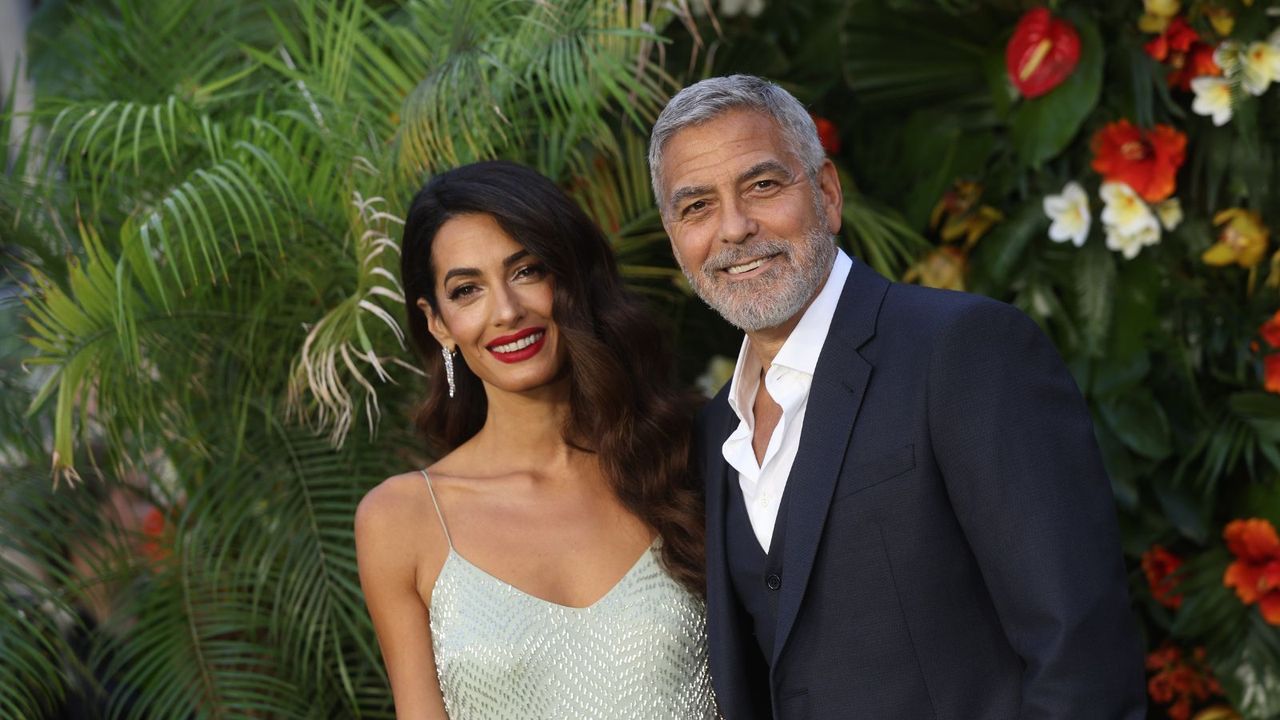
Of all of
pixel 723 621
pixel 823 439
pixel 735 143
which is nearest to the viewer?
pixel 823 439

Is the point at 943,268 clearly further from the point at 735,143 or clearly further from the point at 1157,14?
the point at 735,143

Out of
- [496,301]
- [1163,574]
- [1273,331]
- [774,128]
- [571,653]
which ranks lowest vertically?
[1163,574]

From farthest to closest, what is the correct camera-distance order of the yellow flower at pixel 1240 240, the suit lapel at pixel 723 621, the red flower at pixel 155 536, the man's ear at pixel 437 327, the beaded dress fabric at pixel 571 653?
the red flower at pixel 155 536
the yellow flower at pixel 1240 240
the man's ear at pixel 437 327
the beaded dress fabric at pixel 571 653
the suit lapel at pixel 723 621

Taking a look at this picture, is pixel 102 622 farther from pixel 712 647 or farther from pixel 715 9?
pixel 715 9

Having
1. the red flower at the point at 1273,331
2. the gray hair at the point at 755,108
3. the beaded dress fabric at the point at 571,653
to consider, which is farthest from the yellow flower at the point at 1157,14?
the beaded dress fabric at the point at 571,653

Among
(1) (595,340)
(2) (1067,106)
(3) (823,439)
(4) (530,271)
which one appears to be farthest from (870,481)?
(2) (1067,106)

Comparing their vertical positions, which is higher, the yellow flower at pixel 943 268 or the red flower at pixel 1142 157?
the red flower at pixel 1142 157

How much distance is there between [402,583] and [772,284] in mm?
991

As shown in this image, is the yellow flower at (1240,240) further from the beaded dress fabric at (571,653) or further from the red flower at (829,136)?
the beaded dress fabric at (571,653)

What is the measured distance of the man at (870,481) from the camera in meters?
1.91

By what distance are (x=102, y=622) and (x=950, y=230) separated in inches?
95.1

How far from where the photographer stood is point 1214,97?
11.0 feet

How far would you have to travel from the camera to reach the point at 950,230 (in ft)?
12.5

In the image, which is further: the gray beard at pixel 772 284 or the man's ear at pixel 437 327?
the man's ear at pixel 437 327
